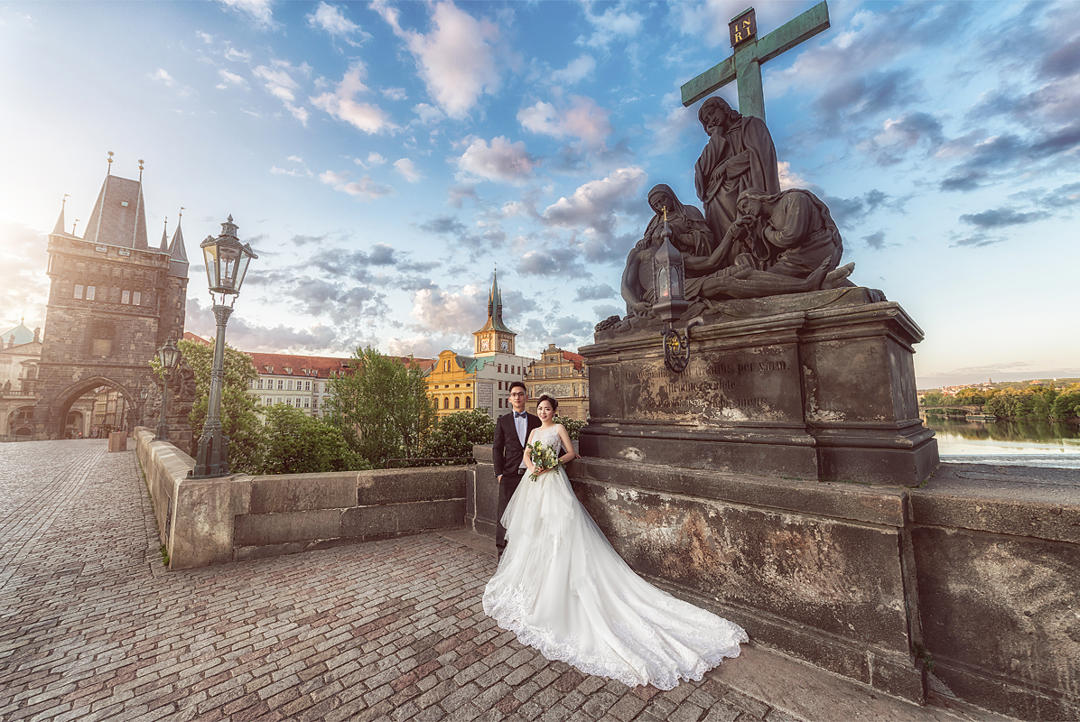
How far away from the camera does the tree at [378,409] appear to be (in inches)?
499

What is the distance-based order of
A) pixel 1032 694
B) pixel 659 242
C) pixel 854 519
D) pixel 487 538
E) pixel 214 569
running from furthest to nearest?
pixel 487 538 < pixel 214 569 < pixel 659 242 < pixel 854 519 < pixel 1032 694

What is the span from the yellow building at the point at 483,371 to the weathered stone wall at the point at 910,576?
60.6 metres

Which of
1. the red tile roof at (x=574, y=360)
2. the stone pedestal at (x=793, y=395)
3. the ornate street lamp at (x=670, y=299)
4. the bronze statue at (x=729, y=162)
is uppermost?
the red tile roof at (x=574, y=360)

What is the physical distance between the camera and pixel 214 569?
15.0ft

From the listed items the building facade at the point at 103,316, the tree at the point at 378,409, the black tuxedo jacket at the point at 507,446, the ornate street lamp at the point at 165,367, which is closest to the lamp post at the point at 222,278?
the black tuxedo jacket at the point at 507,446

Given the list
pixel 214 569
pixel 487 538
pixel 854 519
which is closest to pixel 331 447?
pixel 214 569

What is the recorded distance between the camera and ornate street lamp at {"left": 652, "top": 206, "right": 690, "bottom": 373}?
380 centimetres

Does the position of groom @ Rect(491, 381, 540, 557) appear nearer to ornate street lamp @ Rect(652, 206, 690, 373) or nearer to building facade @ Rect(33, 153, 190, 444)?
ornate street lamp @ Rect(652, 206, 690, 373)

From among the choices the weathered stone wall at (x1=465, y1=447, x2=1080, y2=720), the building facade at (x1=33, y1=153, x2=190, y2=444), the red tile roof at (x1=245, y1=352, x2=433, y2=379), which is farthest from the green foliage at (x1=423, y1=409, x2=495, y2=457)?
the red tile roof at (x1=245, y1=352, x2=433, y2=379)

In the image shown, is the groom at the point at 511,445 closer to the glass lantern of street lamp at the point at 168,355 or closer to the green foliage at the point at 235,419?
the green foliage at the point at 235,419

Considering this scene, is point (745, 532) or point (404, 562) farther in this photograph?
point (404, 562)

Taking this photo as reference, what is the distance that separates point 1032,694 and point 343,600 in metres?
4.57

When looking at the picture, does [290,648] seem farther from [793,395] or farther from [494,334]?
[494,334]

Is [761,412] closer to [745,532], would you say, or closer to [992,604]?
[745,532]
